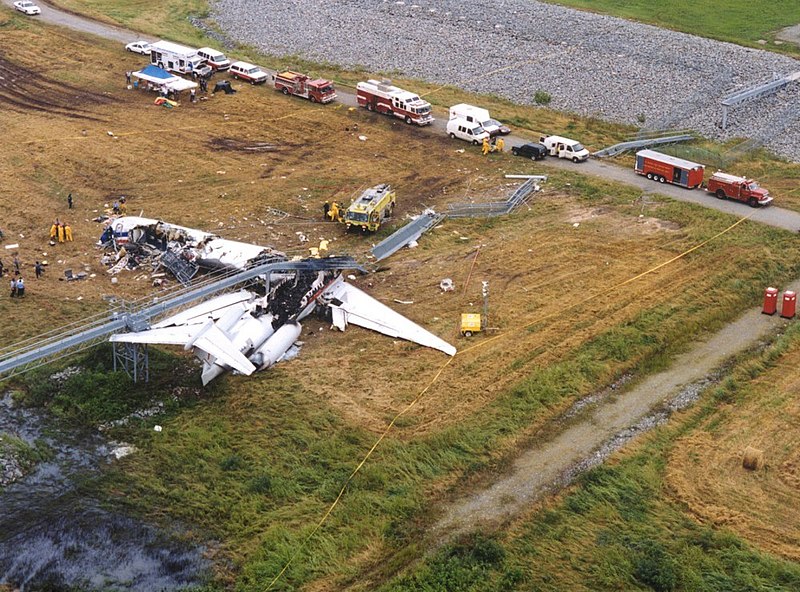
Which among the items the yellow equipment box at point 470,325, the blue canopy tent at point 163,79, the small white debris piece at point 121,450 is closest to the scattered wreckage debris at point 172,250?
the yellow equipment box at point 470,325

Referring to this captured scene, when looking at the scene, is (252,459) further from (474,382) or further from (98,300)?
(98,300)

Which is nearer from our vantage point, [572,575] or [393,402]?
[572,575]

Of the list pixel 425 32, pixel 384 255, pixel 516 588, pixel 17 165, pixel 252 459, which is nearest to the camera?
pixel 516 588

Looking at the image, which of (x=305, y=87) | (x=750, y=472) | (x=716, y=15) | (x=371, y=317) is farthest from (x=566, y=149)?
(x=716, y=15)

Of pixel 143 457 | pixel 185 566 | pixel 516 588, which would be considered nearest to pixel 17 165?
pixel 143 457

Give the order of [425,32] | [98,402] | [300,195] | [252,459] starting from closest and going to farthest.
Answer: [252,459]
[98,402]
[300,195]
[425,32]

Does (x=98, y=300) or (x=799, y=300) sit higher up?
(x=799, y=300)

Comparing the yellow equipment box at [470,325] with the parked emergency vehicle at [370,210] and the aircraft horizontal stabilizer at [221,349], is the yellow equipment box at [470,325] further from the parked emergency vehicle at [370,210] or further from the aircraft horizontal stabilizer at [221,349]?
the parked emergency vehicle at [370,210]
